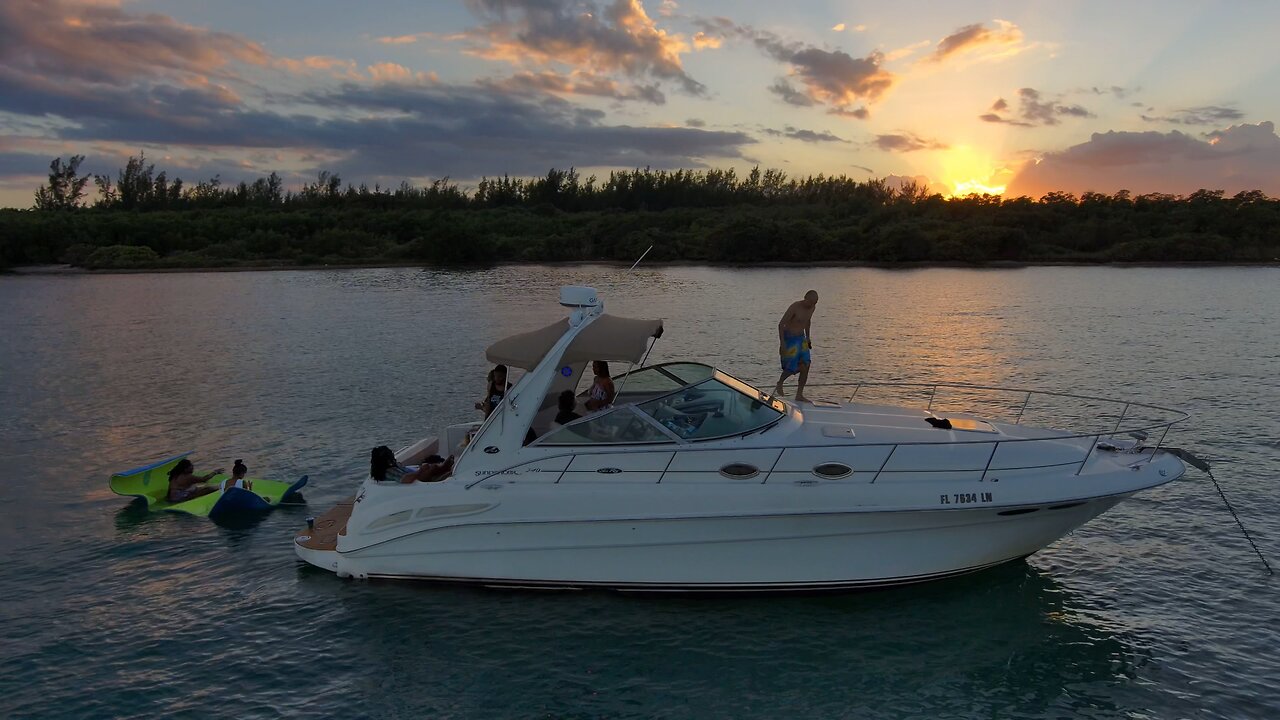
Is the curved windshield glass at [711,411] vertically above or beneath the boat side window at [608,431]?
above

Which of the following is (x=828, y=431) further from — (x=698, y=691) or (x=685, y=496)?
(x=698, y=691)

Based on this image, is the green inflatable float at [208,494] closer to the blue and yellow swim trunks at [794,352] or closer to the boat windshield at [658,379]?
the boat windshield at [658,379]

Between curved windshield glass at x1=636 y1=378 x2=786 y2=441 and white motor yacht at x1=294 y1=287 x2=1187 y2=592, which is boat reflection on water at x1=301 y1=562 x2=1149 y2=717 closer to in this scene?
white motor yacht at x1=294 y1=287 x2=1187 y2=592

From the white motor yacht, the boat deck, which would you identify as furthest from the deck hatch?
the boat deck

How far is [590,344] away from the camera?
9109 mm

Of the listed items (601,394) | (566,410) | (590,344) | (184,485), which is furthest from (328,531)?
(184,485)

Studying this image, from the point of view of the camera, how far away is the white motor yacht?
26.6 feet

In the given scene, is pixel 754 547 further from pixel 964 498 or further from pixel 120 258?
pixel 120 258

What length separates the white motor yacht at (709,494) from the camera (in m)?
8.09

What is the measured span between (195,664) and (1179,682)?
875 cm

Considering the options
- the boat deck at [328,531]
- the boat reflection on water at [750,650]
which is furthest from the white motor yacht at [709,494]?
the boat reflection on water at [750,650]

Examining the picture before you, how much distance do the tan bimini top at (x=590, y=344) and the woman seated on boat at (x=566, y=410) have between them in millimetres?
360

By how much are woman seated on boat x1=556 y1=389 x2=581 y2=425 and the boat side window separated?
337 millimetres

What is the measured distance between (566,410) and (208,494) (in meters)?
6.35
